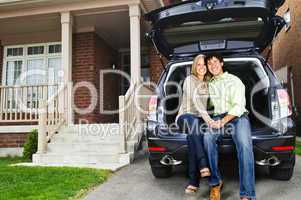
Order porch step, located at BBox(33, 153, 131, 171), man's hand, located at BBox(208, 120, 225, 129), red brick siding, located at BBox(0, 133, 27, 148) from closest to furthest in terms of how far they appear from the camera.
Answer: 1. man's hand, located at BBox(208, 120, 225, 129)
2. porch step, located at BBox(33, 153, 131, 171)
3. red brick siding, located at BBox(0, 133, 27, 148)

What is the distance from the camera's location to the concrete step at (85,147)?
586 centimetres

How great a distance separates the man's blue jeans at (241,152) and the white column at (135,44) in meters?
3.67

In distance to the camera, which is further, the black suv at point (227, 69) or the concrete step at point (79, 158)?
the concrete step at point (79, 158)

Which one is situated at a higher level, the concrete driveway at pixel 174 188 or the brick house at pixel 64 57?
the brick house at pixel 64 57

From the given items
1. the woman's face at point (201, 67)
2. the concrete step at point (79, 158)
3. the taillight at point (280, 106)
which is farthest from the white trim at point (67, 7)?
the taillight at point (280, 106)

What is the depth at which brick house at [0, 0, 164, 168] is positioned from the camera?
7.21 metres

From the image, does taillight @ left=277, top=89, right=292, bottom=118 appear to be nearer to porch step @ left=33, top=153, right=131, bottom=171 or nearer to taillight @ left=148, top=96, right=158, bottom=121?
taillight @ left=148, top=96, right=158, bottom=121

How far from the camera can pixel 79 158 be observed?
572 centimetres

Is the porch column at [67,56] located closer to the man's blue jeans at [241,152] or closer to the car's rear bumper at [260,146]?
the car's rear bumper at [260,146]

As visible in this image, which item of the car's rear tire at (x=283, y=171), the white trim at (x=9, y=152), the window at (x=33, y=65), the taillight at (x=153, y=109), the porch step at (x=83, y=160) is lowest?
the white trim at (x=9, y=152)

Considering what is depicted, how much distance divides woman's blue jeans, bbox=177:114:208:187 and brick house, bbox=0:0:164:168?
3.54 m

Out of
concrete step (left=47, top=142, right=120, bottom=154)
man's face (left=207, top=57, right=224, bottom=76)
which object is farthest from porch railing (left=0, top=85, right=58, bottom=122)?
man's face (left=207, top=57, right=224, bottom=76)

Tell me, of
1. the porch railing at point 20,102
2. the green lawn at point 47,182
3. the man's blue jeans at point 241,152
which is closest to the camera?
the man's blue jeans at point 241,152

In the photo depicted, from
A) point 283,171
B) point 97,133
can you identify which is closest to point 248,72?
point 283,171
